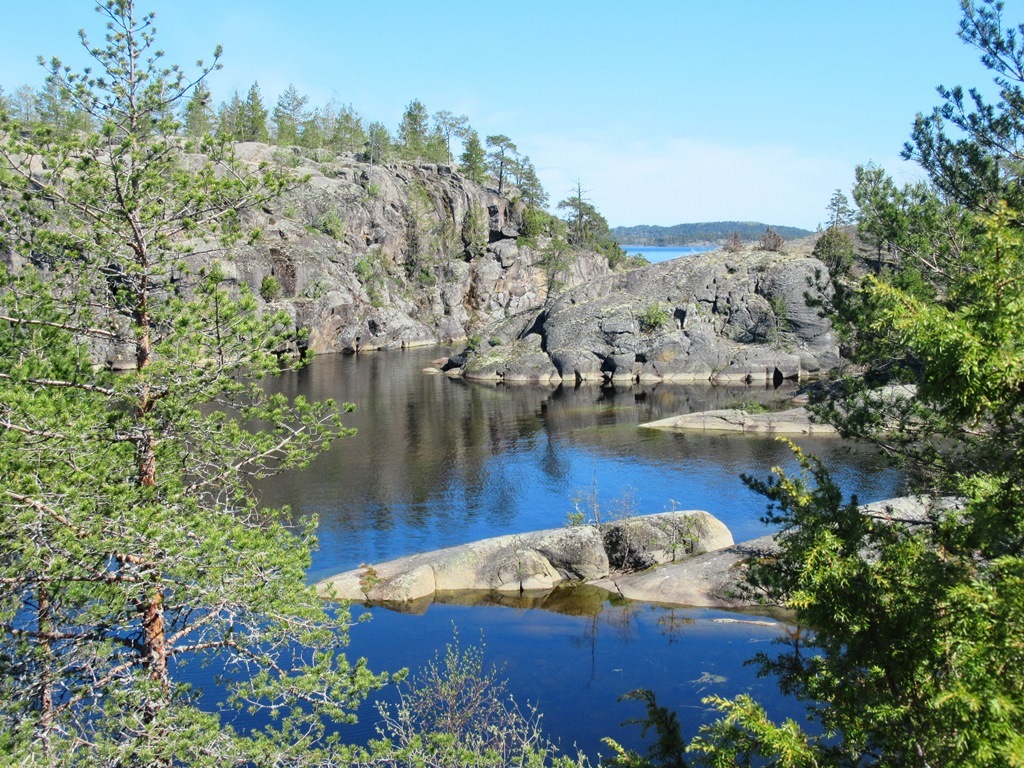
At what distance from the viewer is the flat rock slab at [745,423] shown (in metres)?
50.4

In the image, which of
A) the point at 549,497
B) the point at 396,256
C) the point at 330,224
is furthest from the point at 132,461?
the point at 396,256

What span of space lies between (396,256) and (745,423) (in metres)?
73.8

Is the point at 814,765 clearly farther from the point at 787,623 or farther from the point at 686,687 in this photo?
the point at 787,623

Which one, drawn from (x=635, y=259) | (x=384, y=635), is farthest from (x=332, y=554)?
(x=635, y=259)

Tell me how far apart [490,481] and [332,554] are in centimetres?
1228

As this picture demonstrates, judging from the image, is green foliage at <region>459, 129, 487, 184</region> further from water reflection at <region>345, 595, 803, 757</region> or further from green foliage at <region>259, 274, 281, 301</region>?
water reflection at <region>345, 595, 803, 757</region>

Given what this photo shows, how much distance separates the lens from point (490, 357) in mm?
78500

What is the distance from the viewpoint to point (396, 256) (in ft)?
382

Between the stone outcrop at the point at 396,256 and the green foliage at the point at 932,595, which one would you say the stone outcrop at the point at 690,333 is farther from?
the green foliage at the point at 932,595

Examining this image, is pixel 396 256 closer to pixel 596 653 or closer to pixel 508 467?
pixel 508 467

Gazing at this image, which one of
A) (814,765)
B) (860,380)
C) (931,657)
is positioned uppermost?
(860,380)

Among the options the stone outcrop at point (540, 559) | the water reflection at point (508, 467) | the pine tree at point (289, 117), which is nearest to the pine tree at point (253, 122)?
the pine tree at point (289, 117)

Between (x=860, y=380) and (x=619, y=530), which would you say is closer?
(x=860, y=380)

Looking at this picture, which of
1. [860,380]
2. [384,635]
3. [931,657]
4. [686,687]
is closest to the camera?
[931,657]
